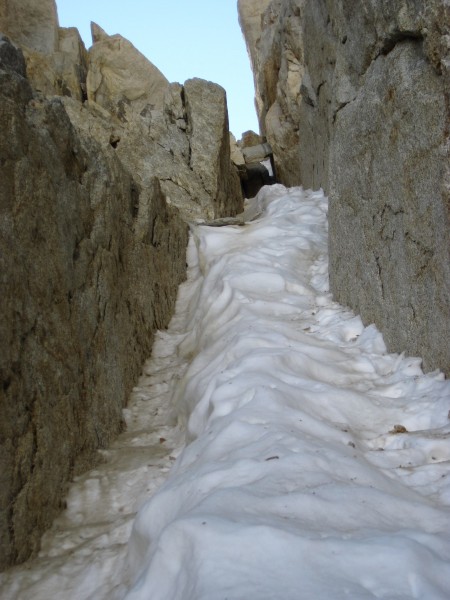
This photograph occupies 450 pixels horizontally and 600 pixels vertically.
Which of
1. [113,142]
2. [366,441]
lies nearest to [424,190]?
[366,441]

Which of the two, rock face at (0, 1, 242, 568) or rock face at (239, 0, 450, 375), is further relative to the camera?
rock face at (0, 1, 242, 568)

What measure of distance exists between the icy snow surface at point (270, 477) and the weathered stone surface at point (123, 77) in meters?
16.0

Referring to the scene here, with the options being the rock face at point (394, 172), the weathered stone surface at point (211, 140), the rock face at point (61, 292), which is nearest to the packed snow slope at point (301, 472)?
the rock face at point (394, 172)

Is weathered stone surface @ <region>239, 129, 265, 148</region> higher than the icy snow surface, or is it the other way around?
weathered stone surface @ <region>239, 129, 265, 148</region>

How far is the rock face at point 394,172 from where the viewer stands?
140 inches

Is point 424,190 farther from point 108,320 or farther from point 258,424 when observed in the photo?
point 108,320

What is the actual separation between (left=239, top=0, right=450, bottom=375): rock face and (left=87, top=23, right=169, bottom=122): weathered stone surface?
15.8 meters

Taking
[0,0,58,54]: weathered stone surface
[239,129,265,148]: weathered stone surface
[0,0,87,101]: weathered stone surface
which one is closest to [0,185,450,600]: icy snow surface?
[239,129,265,148]: weathered stone surface

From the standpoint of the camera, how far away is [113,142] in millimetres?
11117

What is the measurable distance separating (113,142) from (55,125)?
20.2 ft

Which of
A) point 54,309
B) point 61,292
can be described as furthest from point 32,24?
point 54,309

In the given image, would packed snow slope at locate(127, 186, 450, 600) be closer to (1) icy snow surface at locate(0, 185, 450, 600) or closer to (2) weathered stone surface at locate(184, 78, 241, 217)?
(1) icy snow surface at locate(0, 185, 450, 600)

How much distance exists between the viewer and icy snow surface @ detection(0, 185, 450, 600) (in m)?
1.99

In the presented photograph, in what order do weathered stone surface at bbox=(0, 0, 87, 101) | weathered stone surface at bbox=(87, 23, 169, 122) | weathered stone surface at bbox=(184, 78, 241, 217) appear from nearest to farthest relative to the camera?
weathered stone surface at bbox=(184, 78, 241, 217)
weathered stone surface at bbox=(87, 23, 169, 122)
weathered stone surface at bbox=(0, 0, 87, 101)
